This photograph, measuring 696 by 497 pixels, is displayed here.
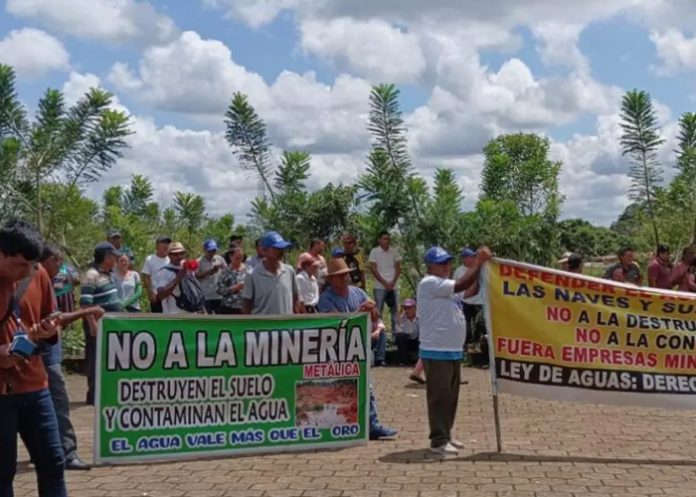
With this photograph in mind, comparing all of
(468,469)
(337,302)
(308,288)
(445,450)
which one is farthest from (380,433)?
(308,288)

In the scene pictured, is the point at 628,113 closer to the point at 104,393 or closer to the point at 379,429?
A: the point at 379,429

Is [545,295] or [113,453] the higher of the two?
[545,295]

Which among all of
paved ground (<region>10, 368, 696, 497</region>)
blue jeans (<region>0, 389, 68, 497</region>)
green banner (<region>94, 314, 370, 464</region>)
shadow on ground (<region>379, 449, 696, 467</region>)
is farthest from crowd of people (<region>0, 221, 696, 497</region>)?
paved ground (<region>10, 368, 696, 497</region>)

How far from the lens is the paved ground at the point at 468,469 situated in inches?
277

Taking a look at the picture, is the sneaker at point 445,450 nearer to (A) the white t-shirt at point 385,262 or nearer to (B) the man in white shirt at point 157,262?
(B) the man in white shirt at point 157,262

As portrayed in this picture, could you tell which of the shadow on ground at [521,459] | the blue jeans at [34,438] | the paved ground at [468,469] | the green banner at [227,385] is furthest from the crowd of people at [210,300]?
the paved ground at [468,469]

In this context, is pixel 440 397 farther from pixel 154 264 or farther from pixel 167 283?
pixel 154 264

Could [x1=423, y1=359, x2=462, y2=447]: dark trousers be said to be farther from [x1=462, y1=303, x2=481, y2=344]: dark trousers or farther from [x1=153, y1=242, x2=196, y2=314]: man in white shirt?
[x1=462, y1=303, x2=481, y2=344]: dark trousers

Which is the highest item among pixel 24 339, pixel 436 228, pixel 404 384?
pixel 436 228

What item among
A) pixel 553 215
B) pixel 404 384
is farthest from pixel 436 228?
pixel 404 384

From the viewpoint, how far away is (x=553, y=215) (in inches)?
637

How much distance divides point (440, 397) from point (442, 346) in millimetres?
421

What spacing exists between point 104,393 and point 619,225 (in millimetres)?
13403

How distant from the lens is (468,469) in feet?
25.3
